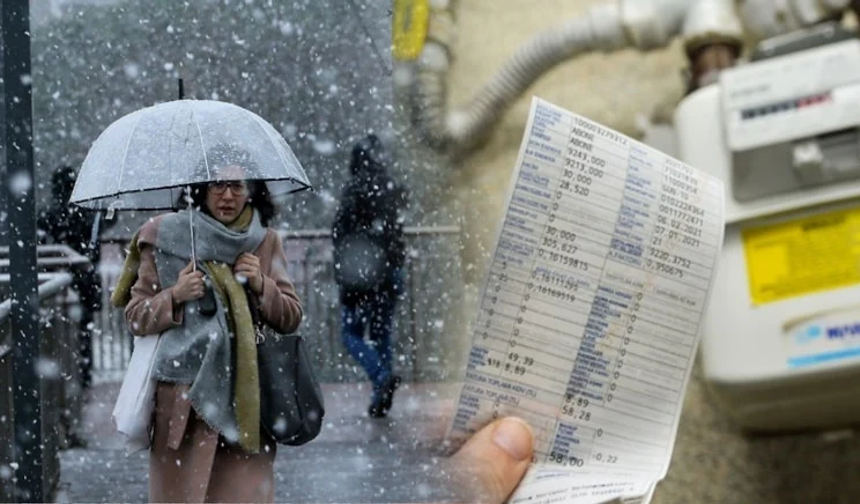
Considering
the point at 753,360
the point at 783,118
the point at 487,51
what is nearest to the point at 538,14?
the point at 487,51

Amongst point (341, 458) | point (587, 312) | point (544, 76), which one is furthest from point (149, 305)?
point (544, 76)

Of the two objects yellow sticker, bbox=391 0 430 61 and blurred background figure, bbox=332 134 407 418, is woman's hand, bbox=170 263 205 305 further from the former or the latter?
yellow sticker, bbox=391 0 430 61

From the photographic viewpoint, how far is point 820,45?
2.40 ft

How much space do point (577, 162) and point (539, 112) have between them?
3cm

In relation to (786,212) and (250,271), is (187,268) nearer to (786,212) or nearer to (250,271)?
(250,271)

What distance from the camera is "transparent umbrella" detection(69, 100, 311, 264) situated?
1.61ft

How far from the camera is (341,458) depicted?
1.71 ft

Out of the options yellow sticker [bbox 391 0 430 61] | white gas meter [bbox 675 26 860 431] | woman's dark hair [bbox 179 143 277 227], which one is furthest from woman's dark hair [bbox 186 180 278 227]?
white gas meter [bbox 675 26 860 431]

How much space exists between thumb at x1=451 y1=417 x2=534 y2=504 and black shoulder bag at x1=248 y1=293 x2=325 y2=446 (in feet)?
0.31

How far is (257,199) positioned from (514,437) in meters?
0.19

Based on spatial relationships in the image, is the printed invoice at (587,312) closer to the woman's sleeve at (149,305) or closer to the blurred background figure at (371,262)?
the blurred background figure at (371,262)

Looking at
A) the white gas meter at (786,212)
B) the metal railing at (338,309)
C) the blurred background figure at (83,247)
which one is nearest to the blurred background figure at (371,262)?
the metal railing at (338,309)

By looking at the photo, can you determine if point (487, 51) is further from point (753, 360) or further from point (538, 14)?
point (753, 360)

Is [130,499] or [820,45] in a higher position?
[820,45]
